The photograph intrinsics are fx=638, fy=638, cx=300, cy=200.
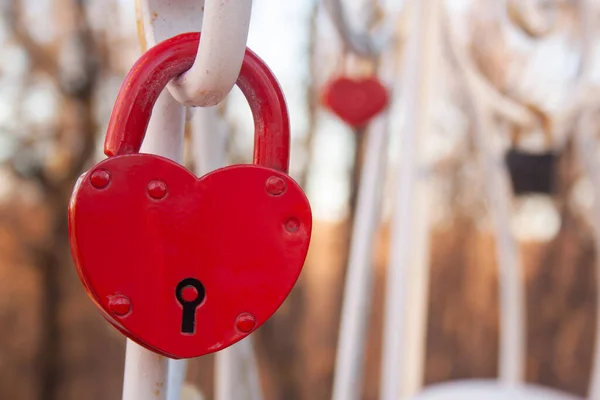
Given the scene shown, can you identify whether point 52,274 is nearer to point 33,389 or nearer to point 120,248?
point 33,389

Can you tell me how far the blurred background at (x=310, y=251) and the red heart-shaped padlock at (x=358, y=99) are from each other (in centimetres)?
283

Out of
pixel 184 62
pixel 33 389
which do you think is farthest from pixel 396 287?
pixel 33 389

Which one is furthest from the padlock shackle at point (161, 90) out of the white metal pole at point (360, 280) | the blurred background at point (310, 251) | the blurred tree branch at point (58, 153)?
the blurred tree branch at point (58, 153)

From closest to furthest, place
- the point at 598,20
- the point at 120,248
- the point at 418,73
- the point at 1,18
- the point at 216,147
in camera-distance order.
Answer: the point at 120,248, the point at 216,147, the point at 418,73, the point at 598,20, the point at 1,18

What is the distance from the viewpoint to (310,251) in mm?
4000

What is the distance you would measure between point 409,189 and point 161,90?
0.34 m

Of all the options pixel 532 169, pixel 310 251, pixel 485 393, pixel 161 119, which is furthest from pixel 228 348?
pixel 310 251

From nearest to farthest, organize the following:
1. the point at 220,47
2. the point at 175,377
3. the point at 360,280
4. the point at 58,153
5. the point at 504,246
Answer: the point at 220,47 < the point at 175,377 < the point at 360,280 < the point at 504,246 < the point at 58,153

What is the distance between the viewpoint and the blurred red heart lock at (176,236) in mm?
183

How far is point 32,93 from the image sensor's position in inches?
149

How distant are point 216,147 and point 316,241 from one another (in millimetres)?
3924

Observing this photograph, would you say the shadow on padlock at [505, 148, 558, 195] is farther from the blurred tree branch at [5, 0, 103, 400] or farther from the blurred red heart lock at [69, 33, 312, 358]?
the blurred tree branch at [5, 0, 103, 400]

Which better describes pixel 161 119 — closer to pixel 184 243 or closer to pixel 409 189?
pixel 184 243

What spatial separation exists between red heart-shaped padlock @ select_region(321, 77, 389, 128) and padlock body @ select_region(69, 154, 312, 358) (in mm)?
349
